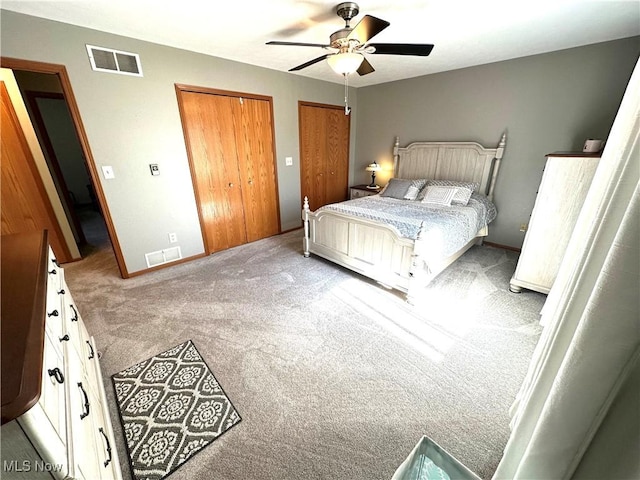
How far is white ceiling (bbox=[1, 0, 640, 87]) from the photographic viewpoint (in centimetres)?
189

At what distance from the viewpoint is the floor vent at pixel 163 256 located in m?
2.98

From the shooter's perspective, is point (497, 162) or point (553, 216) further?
point (497, 162)

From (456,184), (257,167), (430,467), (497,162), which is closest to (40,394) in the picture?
(430,467)

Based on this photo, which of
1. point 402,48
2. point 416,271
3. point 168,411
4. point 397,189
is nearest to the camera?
point 168,411

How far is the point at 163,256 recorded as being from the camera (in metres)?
3.07

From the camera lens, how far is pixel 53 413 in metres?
0.60

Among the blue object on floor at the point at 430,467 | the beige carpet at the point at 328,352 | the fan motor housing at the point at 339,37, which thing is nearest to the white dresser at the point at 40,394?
the beige carpet at the point at 328,352

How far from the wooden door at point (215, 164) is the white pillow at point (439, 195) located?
8.61ft

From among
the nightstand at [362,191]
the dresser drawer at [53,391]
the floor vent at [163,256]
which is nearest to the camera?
the dresser drawer at [53,391]

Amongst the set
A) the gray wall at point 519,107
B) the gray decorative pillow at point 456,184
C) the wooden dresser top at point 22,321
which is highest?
the gray wall at point 519,107

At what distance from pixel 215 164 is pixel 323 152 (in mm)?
1967

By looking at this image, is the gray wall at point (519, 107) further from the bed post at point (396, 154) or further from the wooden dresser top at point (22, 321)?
the wooden dresser top at point (22, 321)

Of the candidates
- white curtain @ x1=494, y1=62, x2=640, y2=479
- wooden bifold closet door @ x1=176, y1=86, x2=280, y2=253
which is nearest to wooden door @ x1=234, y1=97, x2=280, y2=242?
wooden bifold closet door @ x1=176, y1=86, x2=280, y2=253

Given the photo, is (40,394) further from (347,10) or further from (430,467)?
(347,10)
